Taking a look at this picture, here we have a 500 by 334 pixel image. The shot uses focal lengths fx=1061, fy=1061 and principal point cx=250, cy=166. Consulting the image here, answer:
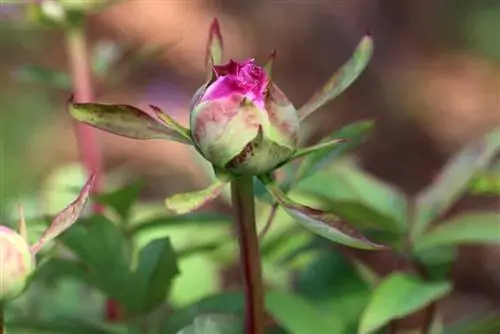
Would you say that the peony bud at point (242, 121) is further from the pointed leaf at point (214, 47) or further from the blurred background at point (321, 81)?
the blurred background at point (321, 81)

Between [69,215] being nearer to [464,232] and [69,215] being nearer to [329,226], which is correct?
[329,226]

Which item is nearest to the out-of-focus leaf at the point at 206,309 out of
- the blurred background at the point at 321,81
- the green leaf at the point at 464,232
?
the green leaf at the point at 464,232

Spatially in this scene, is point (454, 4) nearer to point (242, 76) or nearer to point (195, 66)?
point (195, 66)

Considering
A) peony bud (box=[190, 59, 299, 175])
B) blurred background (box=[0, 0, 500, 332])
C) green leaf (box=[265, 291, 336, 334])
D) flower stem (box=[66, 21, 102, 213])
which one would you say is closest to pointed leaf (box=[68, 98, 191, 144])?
peony bud (box=[190, 59, 299, 175])

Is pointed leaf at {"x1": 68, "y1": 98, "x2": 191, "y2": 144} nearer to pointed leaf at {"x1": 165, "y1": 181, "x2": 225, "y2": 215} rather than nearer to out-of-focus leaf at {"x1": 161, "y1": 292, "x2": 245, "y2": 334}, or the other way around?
pointed leaf at {"x1": 165, "y1": 181, "x2": 225, "y2": 215}

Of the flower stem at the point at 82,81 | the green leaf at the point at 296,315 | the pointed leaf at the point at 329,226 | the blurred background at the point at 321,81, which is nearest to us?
the pointed leaf at the point at 329,226

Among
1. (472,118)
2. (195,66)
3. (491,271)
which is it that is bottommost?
(491,271)

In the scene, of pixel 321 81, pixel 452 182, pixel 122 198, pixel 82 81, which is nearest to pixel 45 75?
pixel 82 81

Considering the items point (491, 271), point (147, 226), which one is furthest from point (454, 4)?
point (147, 226)
